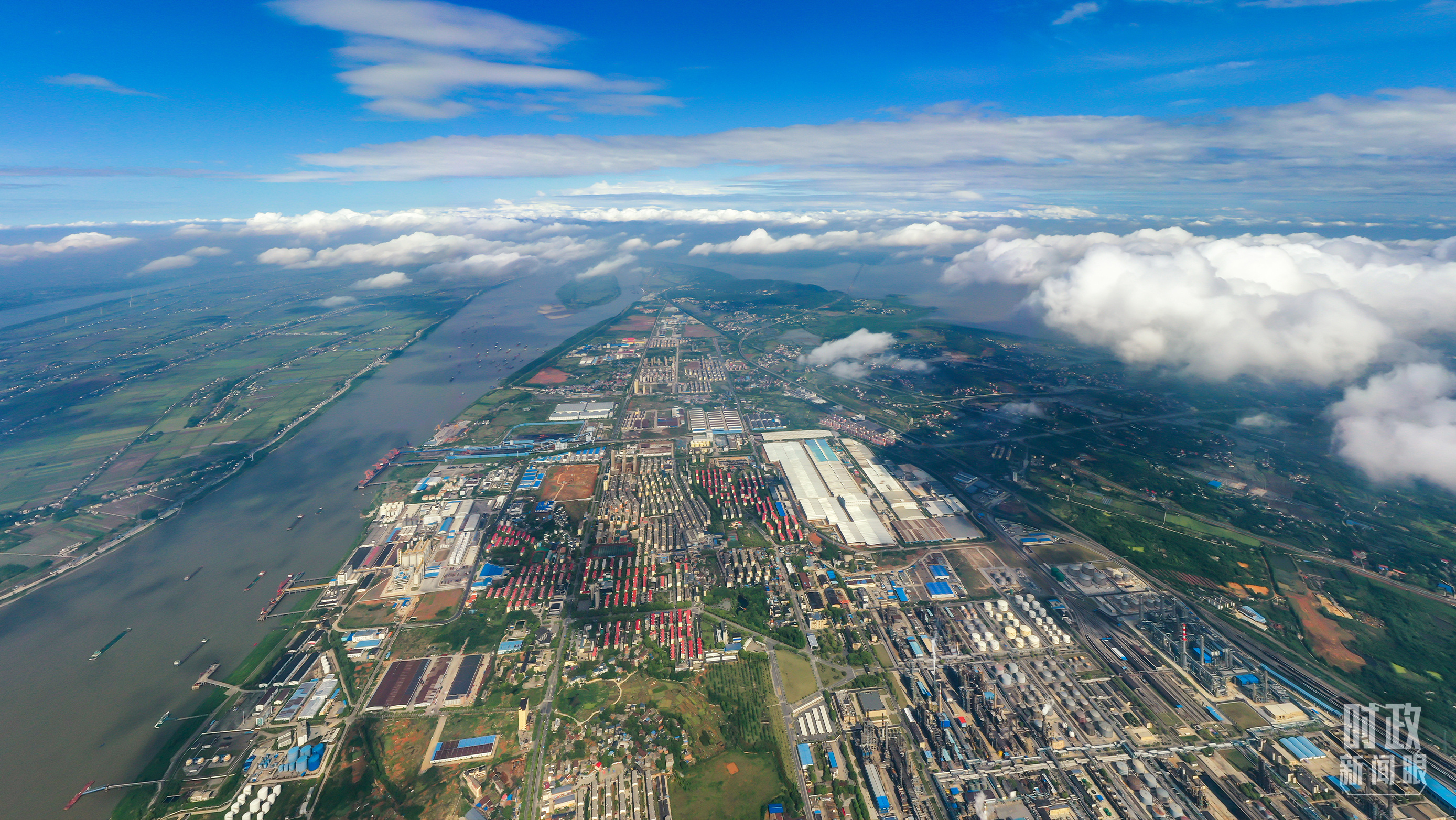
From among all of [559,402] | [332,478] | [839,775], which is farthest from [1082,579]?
[332,478]

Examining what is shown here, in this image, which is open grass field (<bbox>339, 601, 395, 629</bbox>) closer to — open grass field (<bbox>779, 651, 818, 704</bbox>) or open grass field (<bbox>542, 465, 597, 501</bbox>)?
open grass field (<bbox>542, 465, 597, 501</bbox>)

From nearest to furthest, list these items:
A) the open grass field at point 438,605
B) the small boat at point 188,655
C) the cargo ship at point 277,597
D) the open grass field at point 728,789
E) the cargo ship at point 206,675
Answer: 1. the open grass field at point 728,789
2. the cargo ship at point 206,675
3. the small boat at point 188,655
4. the open grass field at point 438,605
5. the cargo ship at point 277,597

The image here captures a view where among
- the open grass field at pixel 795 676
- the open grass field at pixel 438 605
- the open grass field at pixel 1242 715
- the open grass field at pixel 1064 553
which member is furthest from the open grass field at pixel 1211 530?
the open grass field at pixel 438 605

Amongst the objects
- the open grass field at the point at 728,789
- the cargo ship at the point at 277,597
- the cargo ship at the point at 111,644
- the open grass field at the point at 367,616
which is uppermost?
the cargo ship at the point at 277,597

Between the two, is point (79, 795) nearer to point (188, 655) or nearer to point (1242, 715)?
point (188, 655)

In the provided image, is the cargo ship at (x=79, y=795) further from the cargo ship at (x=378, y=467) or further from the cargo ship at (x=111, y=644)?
the cargo ship at (x=378, y=467)

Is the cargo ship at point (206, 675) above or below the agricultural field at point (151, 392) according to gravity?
below

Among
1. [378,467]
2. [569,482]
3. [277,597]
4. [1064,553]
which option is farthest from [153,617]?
[1064,553]

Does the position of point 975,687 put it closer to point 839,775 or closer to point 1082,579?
point 839,775
